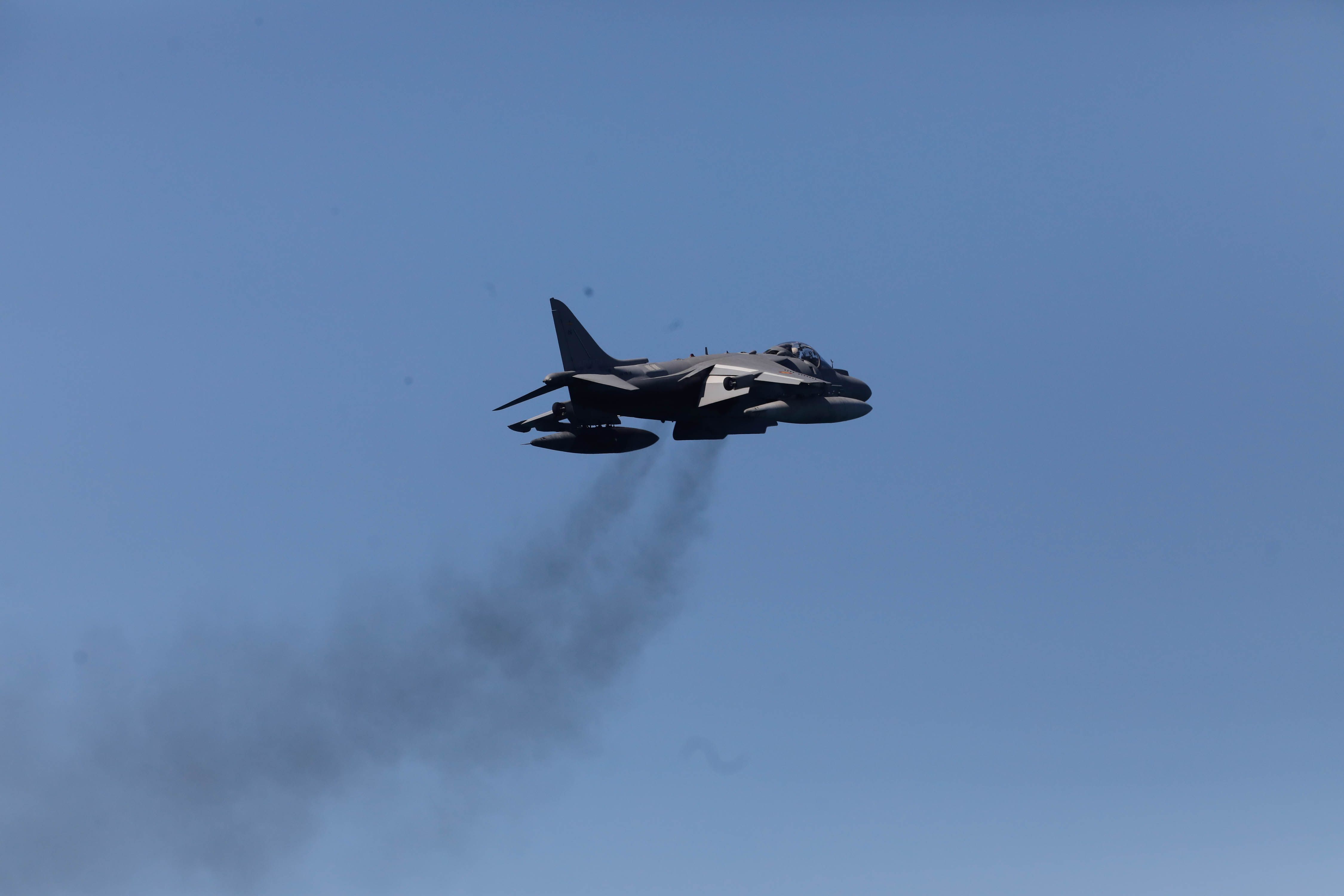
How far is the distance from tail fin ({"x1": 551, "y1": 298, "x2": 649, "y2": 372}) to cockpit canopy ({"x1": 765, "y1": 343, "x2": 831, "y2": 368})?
8.21 metres

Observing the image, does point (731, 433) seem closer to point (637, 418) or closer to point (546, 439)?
point (637, 418)

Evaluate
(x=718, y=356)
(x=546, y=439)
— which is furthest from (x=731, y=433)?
(x=546, y=439)

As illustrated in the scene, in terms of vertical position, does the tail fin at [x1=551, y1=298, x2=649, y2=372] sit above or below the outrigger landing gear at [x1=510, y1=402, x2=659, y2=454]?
above

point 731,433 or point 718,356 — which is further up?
point 718,356

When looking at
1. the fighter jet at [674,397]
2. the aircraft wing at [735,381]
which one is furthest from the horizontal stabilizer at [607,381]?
the aircraft wing at [735,381]

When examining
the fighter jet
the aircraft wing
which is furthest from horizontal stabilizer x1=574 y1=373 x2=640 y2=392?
the aircraft wing

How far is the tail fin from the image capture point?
229 feet

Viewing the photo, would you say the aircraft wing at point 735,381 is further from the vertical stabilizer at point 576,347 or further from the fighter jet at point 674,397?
the vertical stabilizer at point 576,347

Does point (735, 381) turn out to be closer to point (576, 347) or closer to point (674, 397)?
point (674, 397)

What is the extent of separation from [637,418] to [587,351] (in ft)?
15.1

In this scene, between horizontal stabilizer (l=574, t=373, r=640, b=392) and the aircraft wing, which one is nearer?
horizontal stabilizer (l=574, t=373, r=640, b=392)

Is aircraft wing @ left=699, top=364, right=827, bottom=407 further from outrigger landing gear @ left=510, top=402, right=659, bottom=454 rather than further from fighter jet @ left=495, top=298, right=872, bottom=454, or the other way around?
outrigger landing gear @ left=510, top=402, right=659, bottom=454

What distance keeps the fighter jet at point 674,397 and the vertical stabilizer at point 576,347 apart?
0.03 metres

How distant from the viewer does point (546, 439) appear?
234 feet
